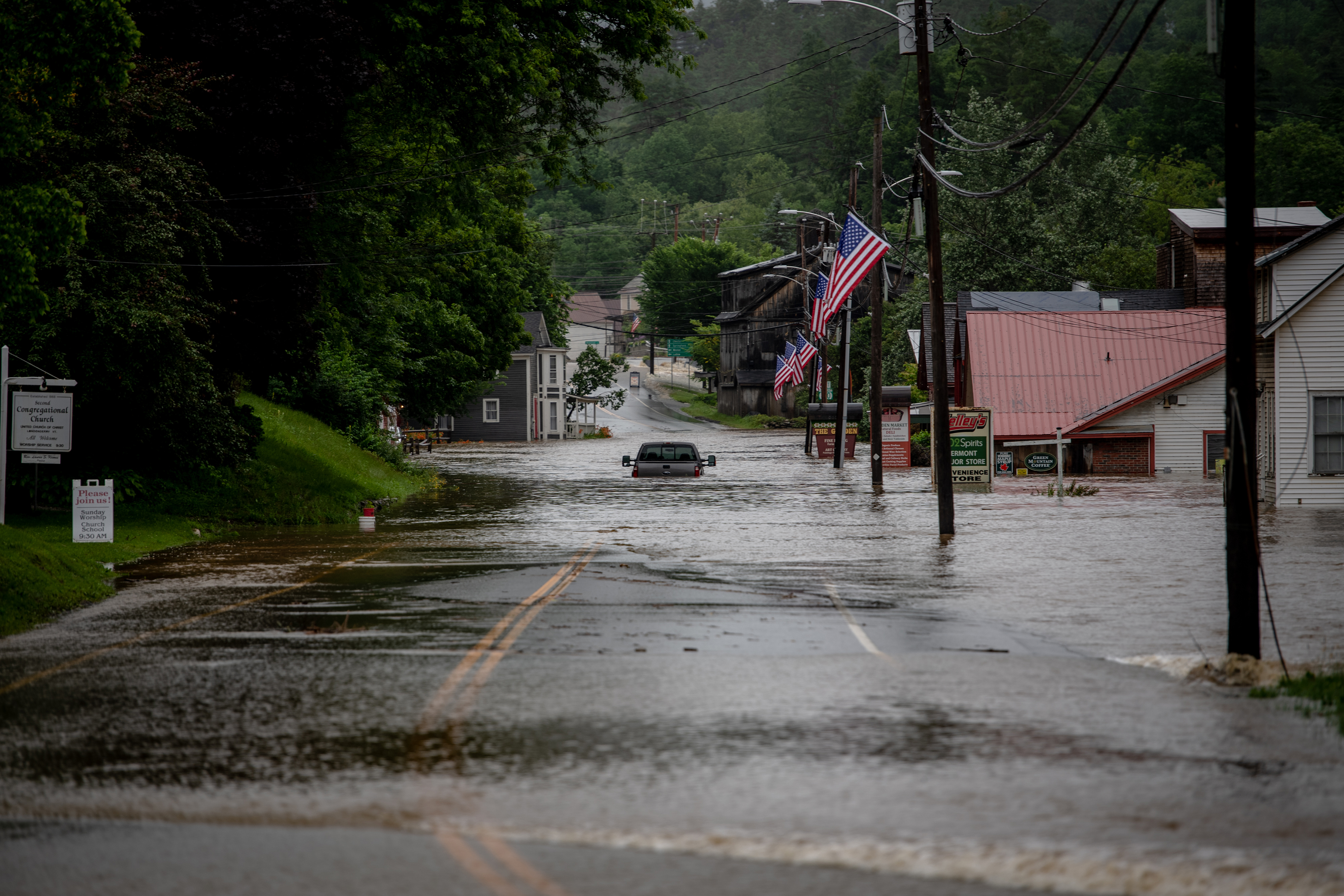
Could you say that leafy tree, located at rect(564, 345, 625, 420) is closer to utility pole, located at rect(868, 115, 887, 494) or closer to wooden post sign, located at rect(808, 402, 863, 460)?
wooden post sign, located at rect(808, 402, 863, 460)

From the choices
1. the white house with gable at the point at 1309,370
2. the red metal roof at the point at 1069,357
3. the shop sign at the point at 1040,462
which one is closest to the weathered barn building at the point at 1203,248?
the red metal roof at the point at 1069,357

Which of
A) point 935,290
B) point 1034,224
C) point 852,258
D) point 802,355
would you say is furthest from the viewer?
point 1034,224

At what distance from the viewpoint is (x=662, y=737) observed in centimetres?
870

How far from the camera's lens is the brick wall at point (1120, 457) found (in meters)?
46.5

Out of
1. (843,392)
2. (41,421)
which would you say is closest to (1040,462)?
(843,392)

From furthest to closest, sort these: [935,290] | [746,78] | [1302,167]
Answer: [1302,167], [746,78], [935,290]

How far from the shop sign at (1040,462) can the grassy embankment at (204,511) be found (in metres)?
20.8

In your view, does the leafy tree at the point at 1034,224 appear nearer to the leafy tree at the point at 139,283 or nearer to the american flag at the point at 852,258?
the american flag at the point at 852,258

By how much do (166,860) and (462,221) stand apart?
3436 centimetres

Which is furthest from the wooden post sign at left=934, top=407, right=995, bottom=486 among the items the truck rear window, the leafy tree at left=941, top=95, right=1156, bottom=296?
the leafy tree at left=941, top=95, right=1156, bottom=296

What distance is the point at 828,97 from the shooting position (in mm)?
154375

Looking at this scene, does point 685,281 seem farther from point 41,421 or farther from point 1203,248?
point 41,421

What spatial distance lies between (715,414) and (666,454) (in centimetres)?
6664

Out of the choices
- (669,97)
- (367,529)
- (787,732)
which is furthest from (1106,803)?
(669,97)
